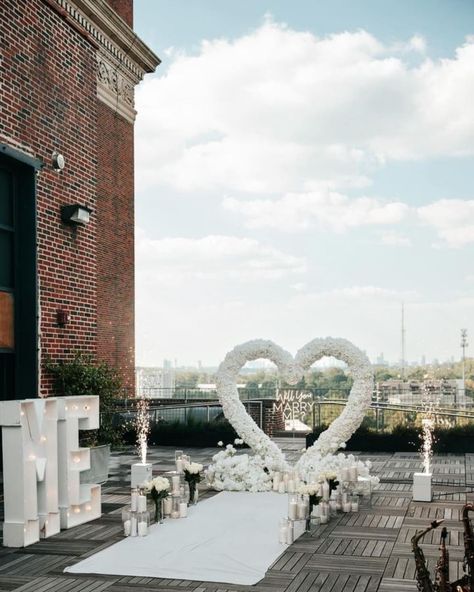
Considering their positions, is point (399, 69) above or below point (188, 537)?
above

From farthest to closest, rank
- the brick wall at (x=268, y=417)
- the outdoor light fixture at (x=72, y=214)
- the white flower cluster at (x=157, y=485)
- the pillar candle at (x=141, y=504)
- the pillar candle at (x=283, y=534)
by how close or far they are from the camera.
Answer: the brick wall at (x=268, y=417) → the outdoor light fixture at (x=72, y=214) → the white flower cluster at (x=157, y=485) → the pillar candle at (x=141, y=504) → the pillar candle at (x=283, y=534)

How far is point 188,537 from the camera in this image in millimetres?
8359

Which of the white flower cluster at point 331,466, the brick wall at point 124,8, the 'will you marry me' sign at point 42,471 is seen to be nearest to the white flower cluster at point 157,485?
the 'will you marry me' sign at point 42,471

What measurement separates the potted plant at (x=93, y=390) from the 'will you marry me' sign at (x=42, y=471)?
1381mm

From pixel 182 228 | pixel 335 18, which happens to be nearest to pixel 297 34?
pixel 335 18

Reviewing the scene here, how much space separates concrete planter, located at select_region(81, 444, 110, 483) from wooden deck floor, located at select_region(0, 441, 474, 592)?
335 millimetres

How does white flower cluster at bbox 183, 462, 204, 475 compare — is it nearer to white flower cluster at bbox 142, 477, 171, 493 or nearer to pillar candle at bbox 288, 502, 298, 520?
white flower cluster at bbox 142, 477, 171, 493

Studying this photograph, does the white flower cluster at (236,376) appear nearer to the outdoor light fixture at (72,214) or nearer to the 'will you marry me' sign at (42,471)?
the outdoor light fixture at (72,214)

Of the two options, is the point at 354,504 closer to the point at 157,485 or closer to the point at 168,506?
the point at 168,506

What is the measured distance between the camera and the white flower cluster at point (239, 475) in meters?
11.4

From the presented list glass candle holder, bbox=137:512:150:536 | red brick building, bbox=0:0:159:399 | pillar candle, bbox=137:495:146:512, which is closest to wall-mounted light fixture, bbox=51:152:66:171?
red brick building, bbox=0:0:159:399

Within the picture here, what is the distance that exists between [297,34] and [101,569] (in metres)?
18.6

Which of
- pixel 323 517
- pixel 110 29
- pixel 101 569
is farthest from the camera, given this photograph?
pixel 110 29

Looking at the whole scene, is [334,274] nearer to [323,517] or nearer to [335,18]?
[335,18]
